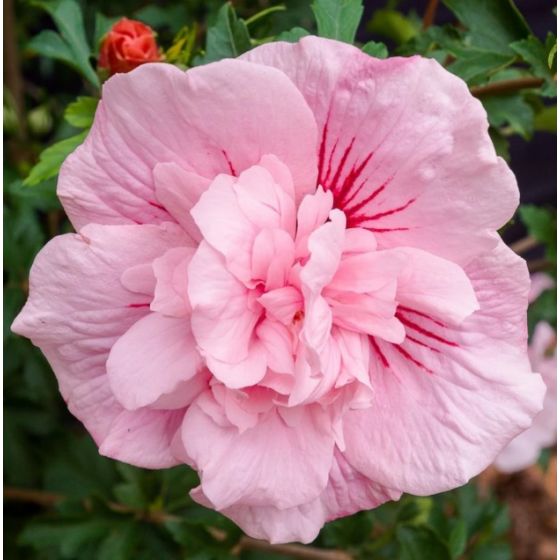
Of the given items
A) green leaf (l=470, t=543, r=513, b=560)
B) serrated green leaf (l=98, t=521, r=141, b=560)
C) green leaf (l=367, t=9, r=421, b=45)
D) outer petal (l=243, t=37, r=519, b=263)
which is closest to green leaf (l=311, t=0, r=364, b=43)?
outer petal (l=243, t=37, r=519, b=263)

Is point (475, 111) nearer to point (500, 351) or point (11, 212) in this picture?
point (500, 351)

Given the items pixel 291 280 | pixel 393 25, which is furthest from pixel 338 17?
pixel 393 25

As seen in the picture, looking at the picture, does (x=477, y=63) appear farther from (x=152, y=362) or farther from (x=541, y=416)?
(x=541, y=416)

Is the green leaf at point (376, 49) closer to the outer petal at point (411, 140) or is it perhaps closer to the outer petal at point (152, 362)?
the outer petal at point (411, 140)

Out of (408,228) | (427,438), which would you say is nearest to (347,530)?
(427,438)

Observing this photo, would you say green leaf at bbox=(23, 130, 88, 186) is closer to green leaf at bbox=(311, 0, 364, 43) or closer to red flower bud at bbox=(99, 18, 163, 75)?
red flower bud at bbox=(99, 18, 163, 75)
